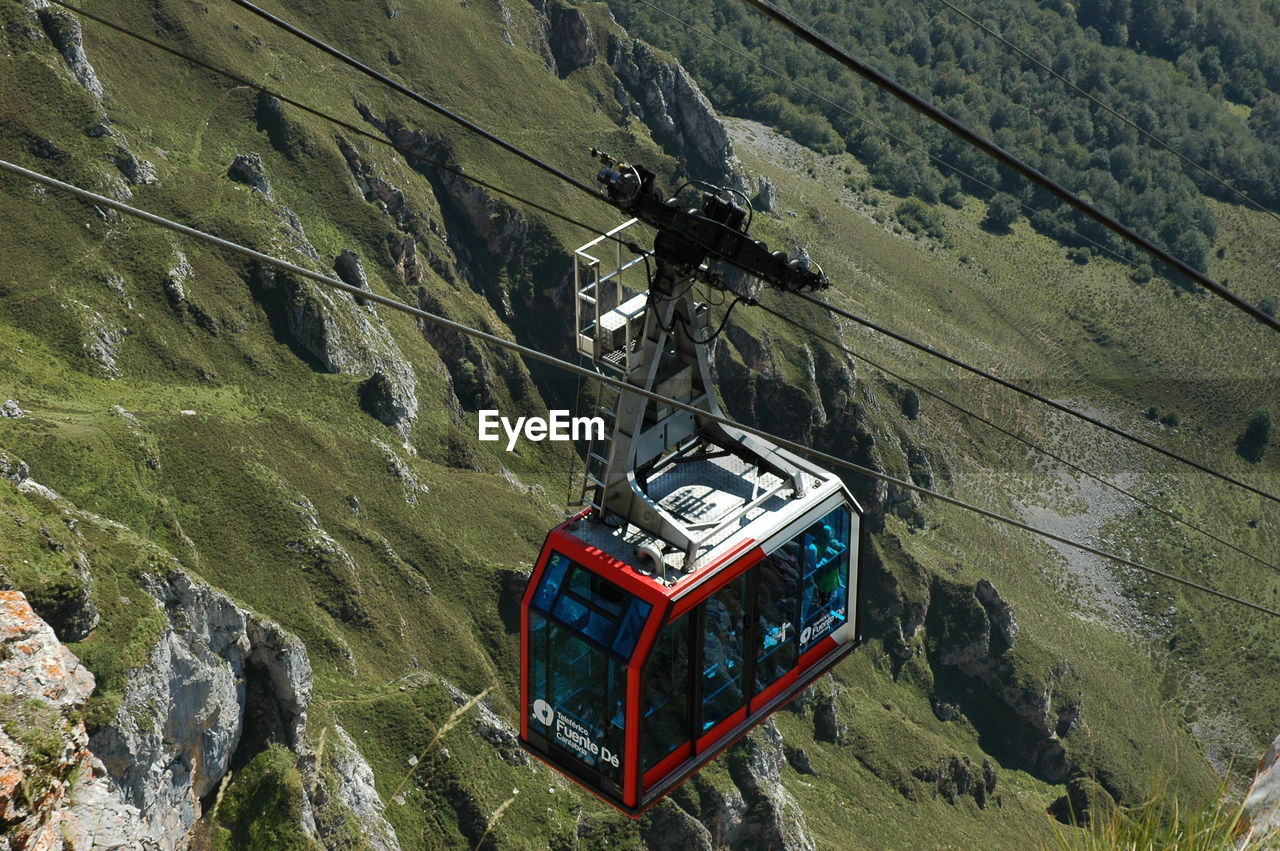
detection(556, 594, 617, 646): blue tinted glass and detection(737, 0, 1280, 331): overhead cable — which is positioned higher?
detection(737, 0, 1280, 331): overhead cable

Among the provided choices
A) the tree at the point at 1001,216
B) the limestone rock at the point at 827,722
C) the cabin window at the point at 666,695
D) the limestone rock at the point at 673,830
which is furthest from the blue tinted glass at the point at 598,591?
the tree at the point at 1001,216

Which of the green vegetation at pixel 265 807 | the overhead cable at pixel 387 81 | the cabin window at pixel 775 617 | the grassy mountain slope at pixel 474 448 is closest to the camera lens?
the overhead cable at pixel 387 81

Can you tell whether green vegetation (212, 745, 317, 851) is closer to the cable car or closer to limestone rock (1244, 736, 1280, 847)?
the cable car

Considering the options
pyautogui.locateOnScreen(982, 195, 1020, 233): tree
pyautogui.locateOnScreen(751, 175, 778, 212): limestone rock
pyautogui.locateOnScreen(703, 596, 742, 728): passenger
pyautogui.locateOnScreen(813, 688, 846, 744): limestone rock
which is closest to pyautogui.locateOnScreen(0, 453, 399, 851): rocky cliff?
pyautogui.locateOnScreen(703, 596, 742, 728): passenger

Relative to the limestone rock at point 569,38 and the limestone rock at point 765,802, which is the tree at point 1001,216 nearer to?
the limestone rock at point 569,38

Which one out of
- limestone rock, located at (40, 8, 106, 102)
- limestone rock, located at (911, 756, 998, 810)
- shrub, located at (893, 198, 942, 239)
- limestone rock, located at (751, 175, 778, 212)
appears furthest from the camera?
shrub, located at (893, 198, 942, 239)

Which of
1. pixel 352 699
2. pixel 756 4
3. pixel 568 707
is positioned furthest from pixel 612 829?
pixel 756 4
